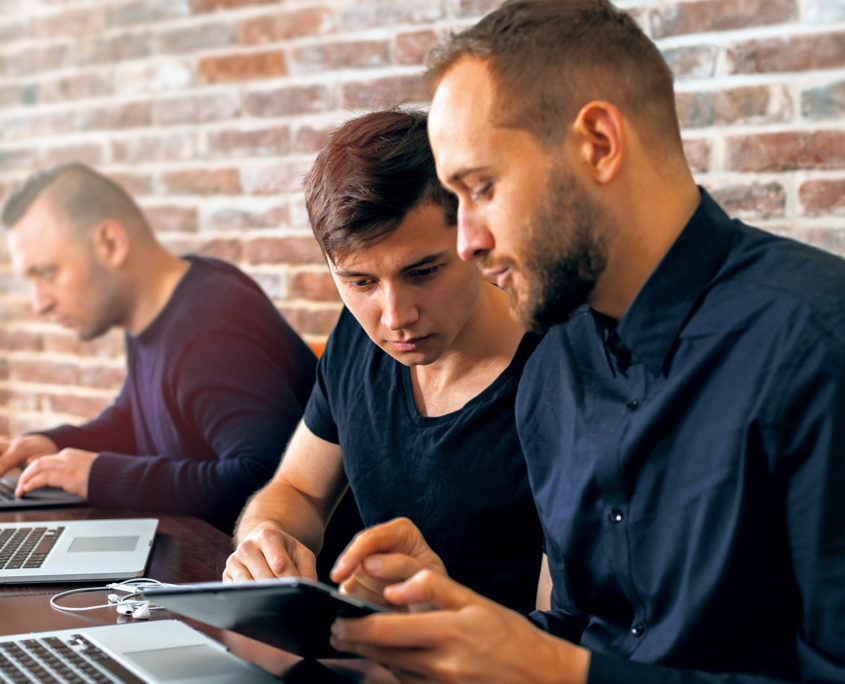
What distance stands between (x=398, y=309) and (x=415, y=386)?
0.21 metres

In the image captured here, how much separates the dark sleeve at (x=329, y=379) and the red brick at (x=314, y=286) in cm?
70

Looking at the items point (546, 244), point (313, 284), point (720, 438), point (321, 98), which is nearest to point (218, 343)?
point (313, 284)

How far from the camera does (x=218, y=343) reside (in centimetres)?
181

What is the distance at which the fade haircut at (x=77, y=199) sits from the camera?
88.1 inches

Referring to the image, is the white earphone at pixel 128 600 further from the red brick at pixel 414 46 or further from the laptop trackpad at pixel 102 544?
the red brick at pixel 414 46

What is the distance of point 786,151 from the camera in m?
1.65

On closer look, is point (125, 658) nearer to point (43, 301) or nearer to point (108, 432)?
point (108, 432)

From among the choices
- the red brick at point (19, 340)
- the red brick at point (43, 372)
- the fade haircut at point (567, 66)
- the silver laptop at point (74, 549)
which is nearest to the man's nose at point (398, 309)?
the fade haircut at point (567, 66)

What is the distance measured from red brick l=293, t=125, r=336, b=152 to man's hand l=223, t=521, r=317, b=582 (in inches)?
49.4

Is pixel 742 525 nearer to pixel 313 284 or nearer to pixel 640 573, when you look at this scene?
pixel 640 573

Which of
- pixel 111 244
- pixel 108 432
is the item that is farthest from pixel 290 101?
pixel 108 432

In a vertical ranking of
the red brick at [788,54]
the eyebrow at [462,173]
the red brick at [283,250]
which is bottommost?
the red brick at [283,250]

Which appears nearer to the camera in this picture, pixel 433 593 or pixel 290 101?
pixel 433 593

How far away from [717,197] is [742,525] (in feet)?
3.49
